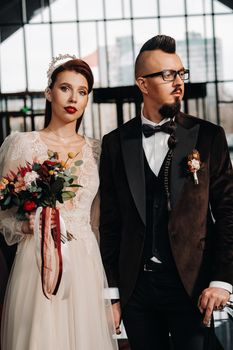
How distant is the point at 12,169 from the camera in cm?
304

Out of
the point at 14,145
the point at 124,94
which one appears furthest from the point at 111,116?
the point at 14,145

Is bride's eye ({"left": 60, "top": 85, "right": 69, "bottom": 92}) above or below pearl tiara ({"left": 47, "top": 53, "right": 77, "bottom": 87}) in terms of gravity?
below

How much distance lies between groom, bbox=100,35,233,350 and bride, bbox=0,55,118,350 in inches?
8.3

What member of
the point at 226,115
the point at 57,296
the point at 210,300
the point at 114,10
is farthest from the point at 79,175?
the point at 226,115

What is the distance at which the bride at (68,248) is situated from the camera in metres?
2.85

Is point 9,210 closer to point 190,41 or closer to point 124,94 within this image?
point 124,94

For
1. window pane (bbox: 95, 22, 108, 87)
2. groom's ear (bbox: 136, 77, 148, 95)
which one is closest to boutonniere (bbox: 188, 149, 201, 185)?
groom's ear (bbox: 136, 77, 148, 95)

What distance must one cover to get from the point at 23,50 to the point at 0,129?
3.54 meters

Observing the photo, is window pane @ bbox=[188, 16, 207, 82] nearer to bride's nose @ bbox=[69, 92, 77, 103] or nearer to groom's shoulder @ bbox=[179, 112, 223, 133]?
bride's nose @ bbox=[69, 92, 77, 103]

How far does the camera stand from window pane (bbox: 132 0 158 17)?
1861cm

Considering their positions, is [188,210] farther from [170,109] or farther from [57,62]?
[57,62]

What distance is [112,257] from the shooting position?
2771 mm

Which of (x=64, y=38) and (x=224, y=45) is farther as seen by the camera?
(x=224, y=45)

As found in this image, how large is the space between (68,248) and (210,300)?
2.12ft
